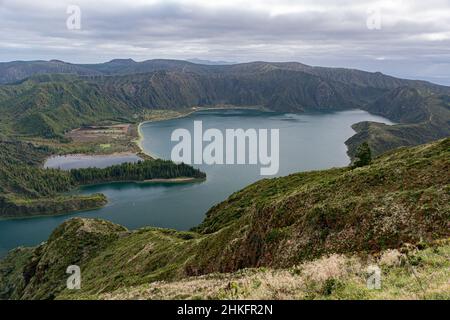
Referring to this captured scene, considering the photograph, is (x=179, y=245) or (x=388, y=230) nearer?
(x=388, y=230)

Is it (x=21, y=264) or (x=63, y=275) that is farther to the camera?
(x=21, y=264)

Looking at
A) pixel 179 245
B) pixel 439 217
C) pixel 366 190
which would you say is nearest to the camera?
pixel 439 217

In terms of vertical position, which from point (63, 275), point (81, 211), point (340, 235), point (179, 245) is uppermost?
point (340, 235)

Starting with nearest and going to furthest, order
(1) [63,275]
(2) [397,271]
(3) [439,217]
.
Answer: (2) [397,271], (3) [439,217], (1) [63,275]

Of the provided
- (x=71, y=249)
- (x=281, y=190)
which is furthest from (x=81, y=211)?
(x=281, y=190)
